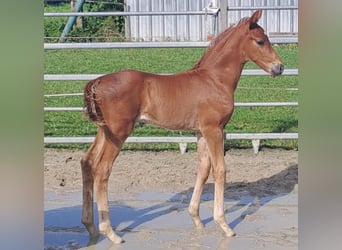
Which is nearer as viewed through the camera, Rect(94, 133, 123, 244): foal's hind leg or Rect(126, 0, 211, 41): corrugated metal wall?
Rect(94, 133, 123, 244): foal's hind leg

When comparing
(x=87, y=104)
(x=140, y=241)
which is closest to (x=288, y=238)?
(x=140, y=241)

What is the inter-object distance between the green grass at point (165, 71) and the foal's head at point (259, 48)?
9.23 feet

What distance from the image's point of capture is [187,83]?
15.7ft

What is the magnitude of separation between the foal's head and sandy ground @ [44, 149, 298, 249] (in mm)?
1136

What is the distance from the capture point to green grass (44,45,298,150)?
8180 mm

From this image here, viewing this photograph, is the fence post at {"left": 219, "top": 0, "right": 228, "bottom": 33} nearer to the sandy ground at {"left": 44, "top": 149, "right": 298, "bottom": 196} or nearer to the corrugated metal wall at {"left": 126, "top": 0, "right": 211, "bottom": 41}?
the sandy ground at {"left": 44, "top": 149, "right": 298, "bottom": 196}

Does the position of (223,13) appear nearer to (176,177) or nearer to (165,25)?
(176,177)

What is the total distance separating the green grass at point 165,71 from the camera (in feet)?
26.8

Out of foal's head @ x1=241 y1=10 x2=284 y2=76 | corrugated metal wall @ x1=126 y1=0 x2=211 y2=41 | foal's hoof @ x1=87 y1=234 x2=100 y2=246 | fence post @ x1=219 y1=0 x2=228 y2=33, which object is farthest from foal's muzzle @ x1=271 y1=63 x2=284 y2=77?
corrugated metal wall @ x1=126 y1=0 x2=211 y2=41

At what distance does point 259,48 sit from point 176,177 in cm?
191

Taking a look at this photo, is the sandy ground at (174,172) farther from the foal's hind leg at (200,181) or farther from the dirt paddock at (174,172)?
the foal's hind leg at (200,181)
